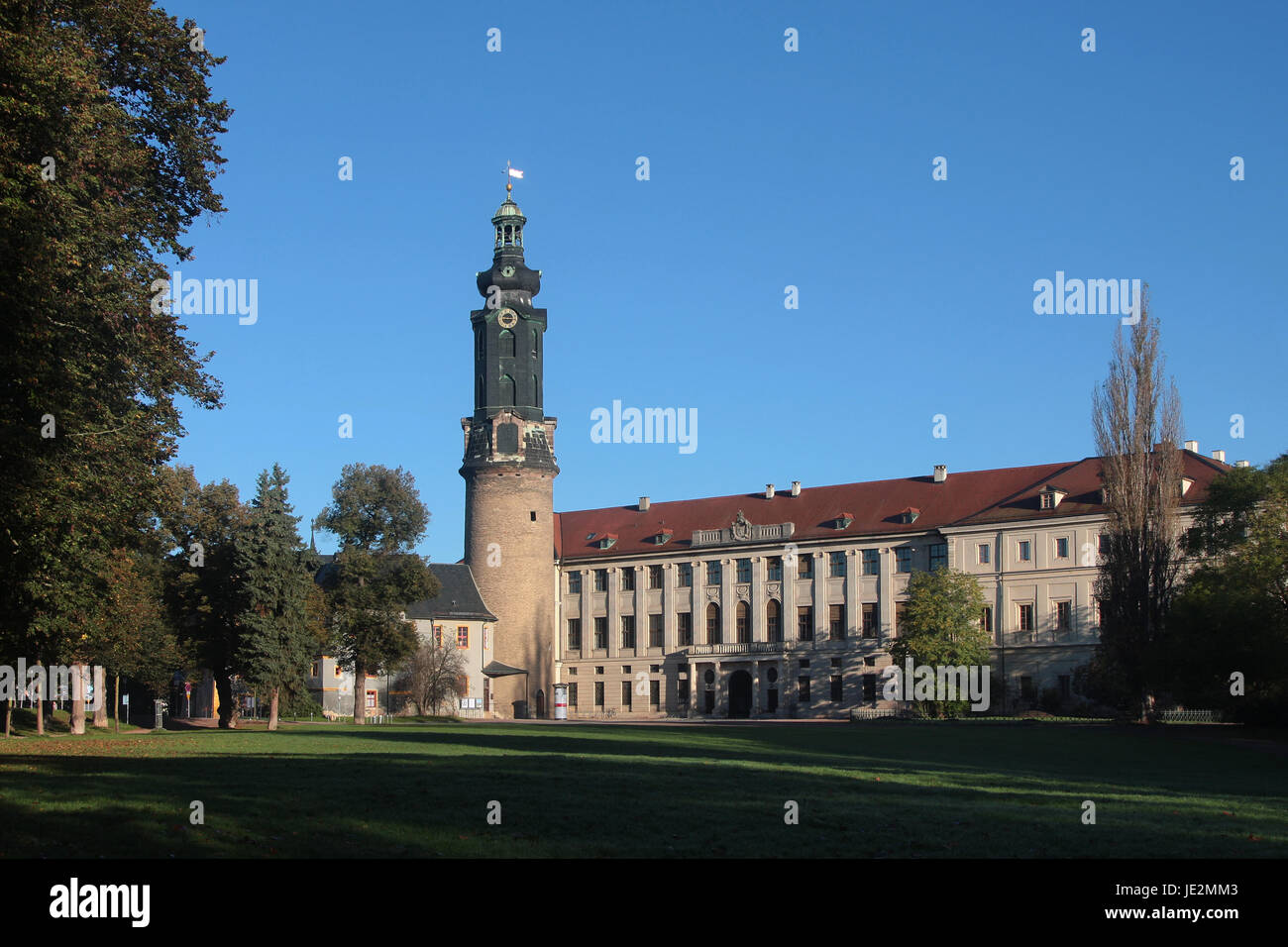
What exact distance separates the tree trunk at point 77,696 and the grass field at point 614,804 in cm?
1164

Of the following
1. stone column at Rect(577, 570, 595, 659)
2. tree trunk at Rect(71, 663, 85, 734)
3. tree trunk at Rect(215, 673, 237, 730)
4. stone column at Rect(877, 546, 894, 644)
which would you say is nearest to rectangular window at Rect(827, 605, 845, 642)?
stone column at Rect(877, 546, 894, 644)

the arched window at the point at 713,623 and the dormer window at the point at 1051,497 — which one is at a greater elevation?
the dormer window at the point at 1051,497

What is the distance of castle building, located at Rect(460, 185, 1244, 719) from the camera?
3199 inches

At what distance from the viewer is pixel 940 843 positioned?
13.6 metres

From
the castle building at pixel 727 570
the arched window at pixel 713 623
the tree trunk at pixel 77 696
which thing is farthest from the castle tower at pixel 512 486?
the tree trunk at pixel 77 696

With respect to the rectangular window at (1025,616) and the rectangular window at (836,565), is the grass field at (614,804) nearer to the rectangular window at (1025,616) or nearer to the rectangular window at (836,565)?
the rectangular window at (1025,616)

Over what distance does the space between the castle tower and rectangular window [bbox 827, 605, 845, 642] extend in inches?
827

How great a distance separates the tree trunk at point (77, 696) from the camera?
4237 centimetres

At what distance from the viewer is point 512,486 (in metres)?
94.5
